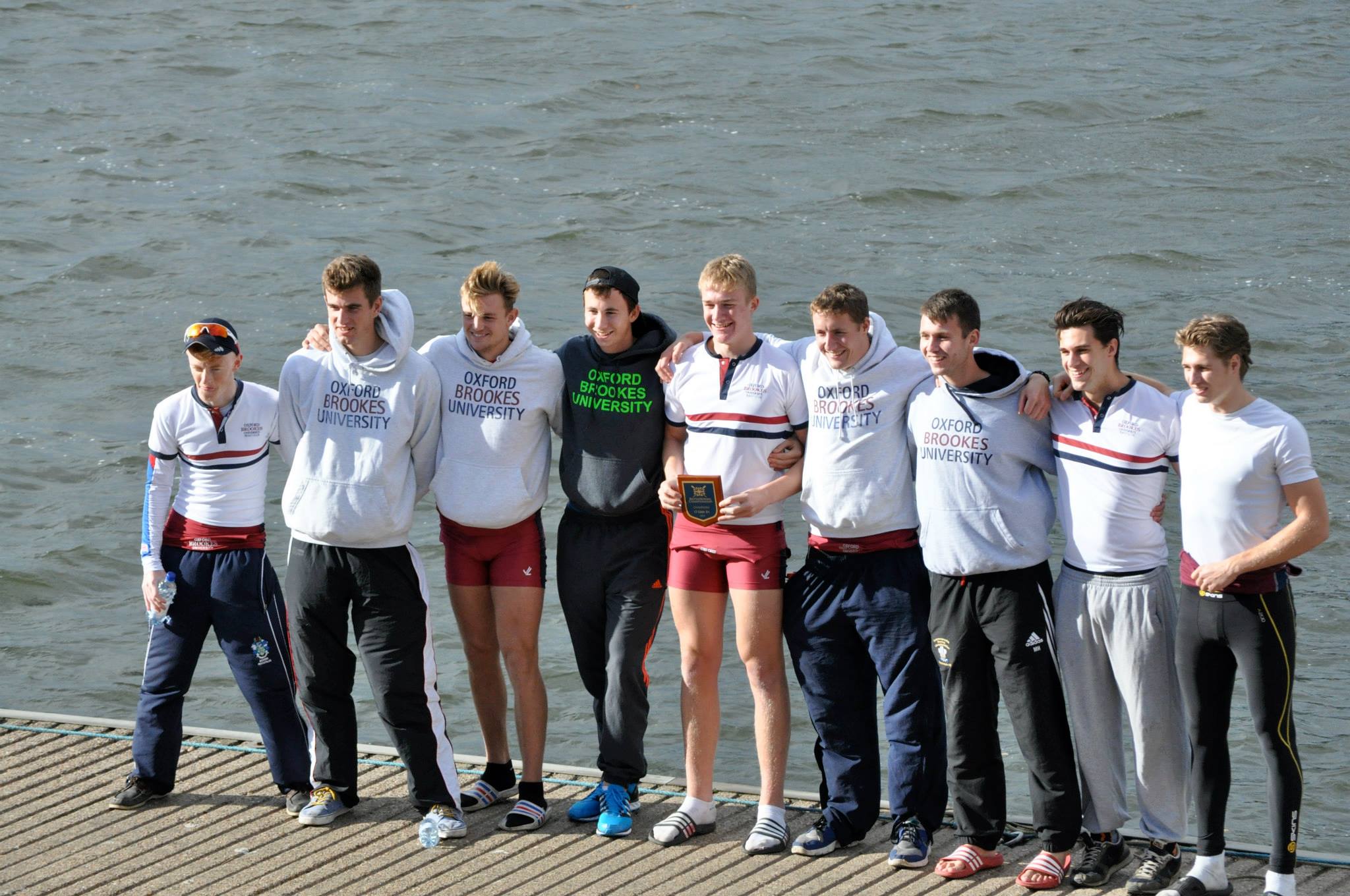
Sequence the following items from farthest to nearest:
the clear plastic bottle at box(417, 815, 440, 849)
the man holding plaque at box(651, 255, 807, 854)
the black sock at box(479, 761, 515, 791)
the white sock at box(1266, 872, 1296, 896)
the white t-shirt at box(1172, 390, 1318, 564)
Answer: the black sock at box(479, 761, 515, 791), the clear plastic bottle at box(417, 815, 440, 849), the man holding plaque at box(651, 255, 807, 854), the white sock at box(1266, 872, 1296, 896), the white t-shirt at box(1172, 390, 1318, 564)

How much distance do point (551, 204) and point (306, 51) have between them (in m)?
5.44

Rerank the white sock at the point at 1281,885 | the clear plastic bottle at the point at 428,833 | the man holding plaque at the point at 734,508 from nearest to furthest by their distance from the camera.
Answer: the white sock at the point at 1281,885 → the man holding plaque at the point at 734,508 → the clear plastic bottle at the point at 428,833

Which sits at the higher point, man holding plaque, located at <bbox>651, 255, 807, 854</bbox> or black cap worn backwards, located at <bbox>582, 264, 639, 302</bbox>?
black cap worn backwards, located at <bbox>582, 264, 639, 302</bbox>

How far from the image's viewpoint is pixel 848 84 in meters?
19.7

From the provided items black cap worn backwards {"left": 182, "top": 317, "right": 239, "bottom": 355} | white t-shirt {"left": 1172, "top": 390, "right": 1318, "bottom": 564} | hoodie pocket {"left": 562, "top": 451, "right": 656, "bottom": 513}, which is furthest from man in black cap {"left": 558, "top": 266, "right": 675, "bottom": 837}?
white t-shirt {"left": 1172, "top": 390, "right": 1318, "bottom": 564}

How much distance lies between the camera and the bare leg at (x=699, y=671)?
548 centimetres

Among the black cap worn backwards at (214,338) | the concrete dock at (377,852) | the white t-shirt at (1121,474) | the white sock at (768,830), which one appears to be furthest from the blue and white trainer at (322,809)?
the white t-shirt at (1121,474)

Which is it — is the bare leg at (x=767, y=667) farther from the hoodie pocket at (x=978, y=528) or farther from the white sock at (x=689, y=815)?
the hoodie pocket at (x=978, y=528)

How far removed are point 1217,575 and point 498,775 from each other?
2.78 m

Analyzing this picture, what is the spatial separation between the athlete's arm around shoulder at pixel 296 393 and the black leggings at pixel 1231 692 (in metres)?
3.14

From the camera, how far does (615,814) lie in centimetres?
563

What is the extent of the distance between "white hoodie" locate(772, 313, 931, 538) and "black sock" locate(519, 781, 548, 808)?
1484 mm

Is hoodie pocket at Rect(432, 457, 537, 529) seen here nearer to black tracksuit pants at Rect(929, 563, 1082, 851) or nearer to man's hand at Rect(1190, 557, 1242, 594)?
black tracksuit pants at Rect(929, 563, 1082, 851)

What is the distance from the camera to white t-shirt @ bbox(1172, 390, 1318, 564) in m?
4.70
